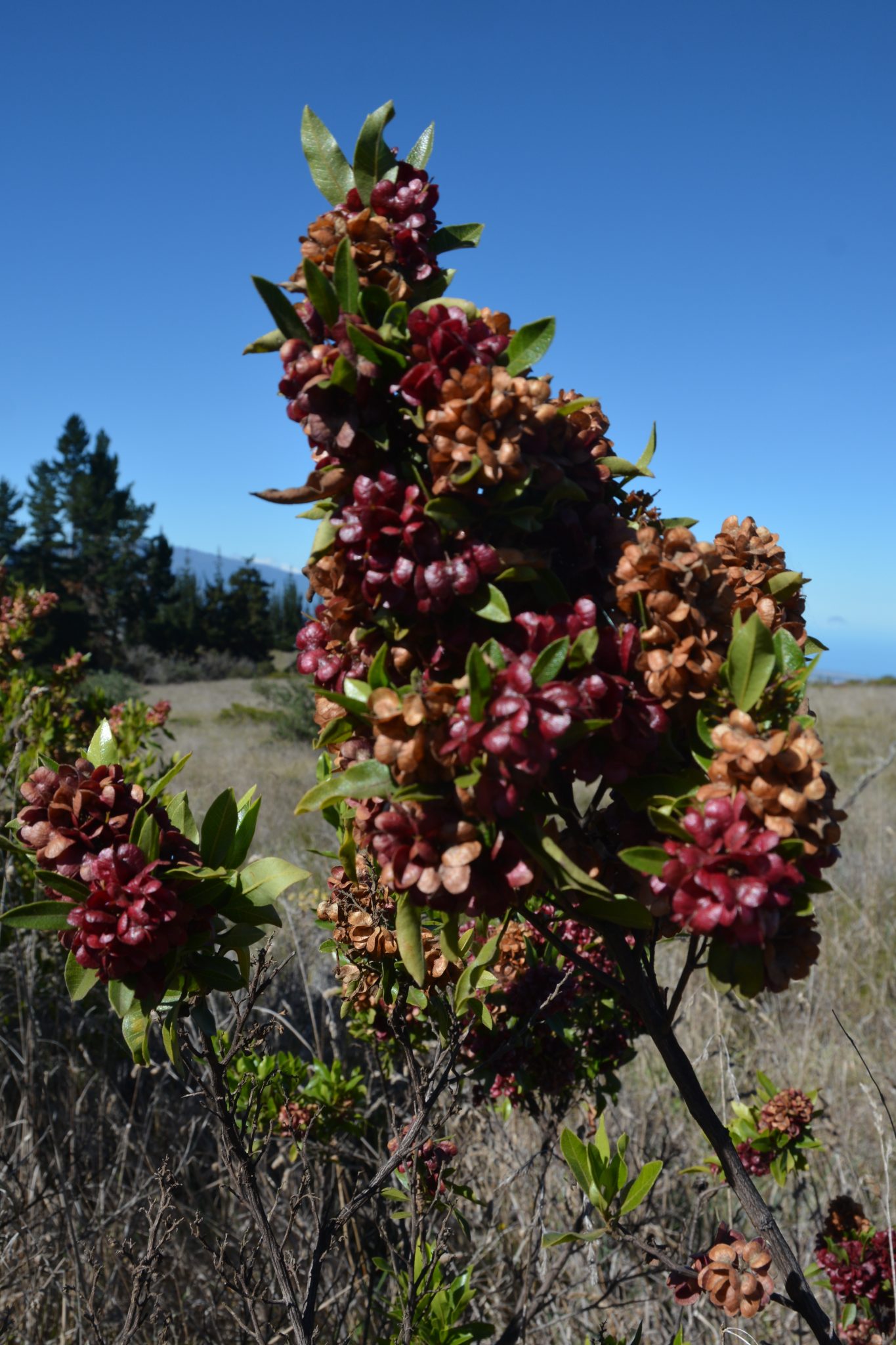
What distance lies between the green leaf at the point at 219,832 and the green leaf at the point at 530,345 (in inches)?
27.6

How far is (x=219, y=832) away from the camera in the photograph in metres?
1.22

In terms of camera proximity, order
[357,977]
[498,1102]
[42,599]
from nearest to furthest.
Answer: [357,977]
[498,1102]
[42,599]

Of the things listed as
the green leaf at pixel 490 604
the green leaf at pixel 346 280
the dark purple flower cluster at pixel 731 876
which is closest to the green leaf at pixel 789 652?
the dark purple flower cluster at pixel 731 876

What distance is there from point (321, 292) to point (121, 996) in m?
0.93

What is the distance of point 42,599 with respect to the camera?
17.2 ft

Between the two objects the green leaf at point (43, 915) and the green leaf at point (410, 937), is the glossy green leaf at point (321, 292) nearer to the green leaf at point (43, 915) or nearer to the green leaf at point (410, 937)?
the green leaf at point (410, 937)

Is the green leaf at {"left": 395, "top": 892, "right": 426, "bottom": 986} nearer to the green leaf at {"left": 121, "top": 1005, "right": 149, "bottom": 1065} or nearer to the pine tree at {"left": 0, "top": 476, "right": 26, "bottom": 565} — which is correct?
the green leaf at {"left": 121, "top": 1005, "right": 149, "bottom": 1065}

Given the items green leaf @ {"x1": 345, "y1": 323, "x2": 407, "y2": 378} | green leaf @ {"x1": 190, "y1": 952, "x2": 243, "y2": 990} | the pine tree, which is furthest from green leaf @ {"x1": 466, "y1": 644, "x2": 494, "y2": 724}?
the pine tree

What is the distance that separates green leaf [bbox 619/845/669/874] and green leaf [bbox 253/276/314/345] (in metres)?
0.67

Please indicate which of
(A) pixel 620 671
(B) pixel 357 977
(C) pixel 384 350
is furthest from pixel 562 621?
(B) pixel 357 977

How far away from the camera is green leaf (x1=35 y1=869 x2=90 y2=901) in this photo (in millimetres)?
1087

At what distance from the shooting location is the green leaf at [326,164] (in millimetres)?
1048

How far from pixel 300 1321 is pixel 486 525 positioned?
4.03ft

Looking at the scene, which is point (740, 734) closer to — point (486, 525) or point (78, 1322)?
point (486, 525)
